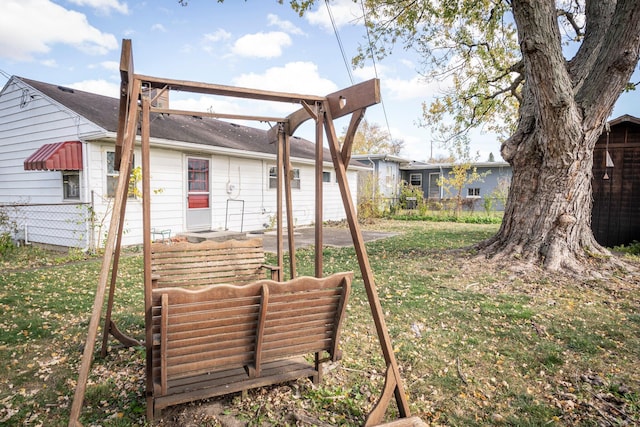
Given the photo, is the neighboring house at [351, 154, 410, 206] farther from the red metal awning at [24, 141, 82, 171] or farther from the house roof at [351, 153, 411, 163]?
the red metal awning at [24, 141, 82, 171]

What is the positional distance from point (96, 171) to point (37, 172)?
2.32 metres

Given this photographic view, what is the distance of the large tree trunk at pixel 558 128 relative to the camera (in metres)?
5.57

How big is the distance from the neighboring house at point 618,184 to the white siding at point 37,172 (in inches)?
444

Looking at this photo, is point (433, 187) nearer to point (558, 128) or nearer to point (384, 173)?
point (384, 173)

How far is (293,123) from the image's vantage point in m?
3.53

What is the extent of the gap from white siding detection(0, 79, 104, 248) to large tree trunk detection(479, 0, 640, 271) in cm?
799

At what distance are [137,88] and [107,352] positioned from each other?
7.85 ft

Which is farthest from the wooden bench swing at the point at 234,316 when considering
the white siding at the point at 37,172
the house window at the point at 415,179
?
the house window at the point at 415,179

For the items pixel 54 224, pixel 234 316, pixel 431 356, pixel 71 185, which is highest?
pixel 71 185

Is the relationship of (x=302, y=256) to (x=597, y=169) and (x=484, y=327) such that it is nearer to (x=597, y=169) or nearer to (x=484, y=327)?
(x=484, y=327)

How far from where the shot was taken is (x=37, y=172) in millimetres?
9336

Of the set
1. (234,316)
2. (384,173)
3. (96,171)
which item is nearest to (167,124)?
(96,171)

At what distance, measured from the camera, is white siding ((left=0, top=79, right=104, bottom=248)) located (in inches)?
330

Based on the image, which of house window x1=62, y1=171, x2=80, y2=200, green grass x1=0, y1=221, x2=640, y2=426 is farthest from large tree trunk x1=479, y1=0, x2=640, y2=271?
house window x1=62, y1=171, x2=80, y2=200
